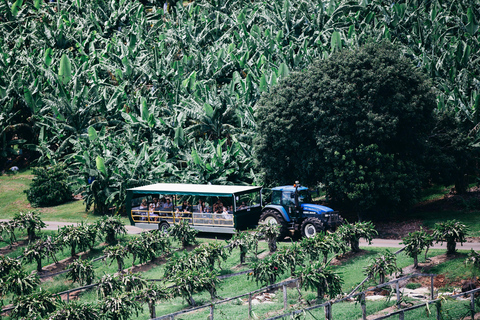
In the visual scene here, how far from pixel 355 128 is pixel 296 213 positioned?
19.8 ft

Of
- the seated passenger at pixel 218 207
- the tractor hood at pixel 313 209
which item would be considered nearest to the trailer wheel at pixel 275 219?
the tractor hood at pixel 313 209

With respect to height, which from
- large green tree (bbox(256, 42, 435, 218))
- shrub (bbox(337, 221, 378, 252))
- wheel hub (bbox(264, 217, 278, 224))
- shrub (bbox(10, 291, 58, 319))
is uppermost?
large green tree (bbox(256, 42, 435, 218))

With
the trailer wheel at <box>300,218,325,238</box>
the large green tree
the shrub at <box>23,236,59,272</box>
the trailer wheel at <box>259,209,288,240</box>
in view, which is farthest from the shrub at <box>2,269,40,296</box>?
the large green tree

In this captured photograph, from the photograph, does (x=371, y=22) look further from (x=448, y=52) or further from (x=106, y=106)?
(x=106, y=106)

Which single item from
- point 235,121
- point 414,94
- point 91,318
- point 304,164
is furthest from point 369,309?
point 235,121

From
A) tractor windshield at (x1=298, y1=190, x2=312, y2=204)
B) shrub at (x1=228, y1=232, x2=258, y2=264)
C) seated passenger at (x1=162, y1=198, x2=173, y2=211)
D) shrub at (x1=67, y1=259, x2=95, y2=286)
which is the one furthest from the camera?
seated passenger at (x1=162, y1=198, x2=173, y2=211)

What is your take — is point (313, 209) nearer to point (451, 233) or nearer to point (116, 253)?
point (451, 233)

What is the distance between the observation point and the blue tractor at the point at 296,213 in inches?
862

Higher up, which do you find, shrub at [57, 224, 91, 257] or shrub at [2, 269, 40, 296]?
shrub at [57, 224, 91, 257]

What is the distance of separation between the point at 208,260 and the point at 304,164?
961 centimetres

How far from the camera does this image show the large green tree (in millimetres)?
24719

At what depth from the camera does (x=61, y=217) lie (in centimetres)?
3269

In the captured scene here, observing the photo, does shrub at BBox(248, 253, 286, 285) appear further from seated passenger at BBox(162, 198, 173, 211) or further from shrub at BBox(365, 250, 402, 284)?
seated passenger at BBox(162, 198, 173, 211)

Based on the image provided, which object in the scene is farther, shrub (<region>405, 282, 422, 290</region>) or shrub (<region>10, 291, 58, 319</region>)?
shrub (<region>405, 282, 422, 290</region>)
